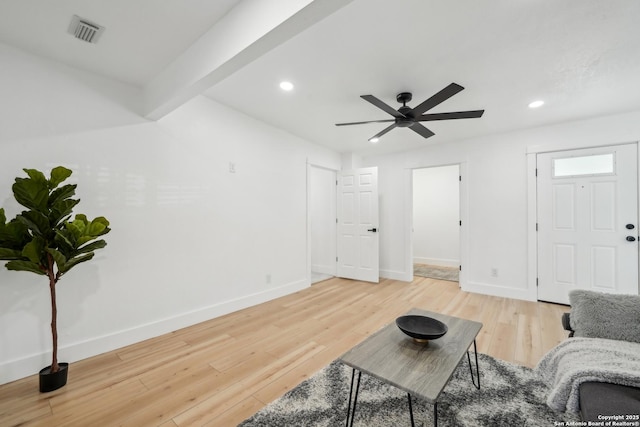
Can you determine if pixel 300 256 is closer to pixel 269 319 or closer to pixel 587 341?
pixel 269 319

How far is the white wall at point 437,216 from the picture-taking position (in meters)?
6.29

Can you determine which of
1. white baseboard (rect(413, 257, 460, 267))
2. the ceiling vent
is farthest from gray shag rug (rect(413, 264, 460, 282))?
the ceiling vent

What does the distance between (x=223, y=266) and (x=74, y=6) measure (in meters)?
2.54

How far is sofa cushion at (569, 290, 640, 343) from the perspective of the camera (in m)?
1.55

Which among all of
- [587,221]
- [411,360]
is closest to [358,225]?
[587,221]

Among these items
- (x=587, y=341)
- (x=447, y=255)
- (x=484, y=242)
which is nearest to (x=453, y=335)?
(x=587, y=341)

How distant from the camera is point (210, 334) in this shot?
8.79 feet

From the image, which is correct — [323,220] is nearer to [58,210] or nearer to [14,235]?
[58,210]

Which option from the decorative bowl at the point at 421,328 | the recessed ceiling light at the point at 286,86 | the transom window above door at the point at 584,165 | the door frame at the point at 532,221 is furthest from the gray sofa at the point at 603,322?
the recessed ceiling light at the point at 286,86

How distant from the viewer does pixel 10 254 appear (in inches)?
66.7

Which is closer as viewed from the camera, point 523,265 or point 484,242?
point 523,265

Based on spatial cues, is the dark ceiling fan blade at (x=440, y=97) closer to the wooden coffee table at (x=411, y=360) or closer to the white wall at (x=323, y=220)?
the wooden coffee table at (x=411, y=360)

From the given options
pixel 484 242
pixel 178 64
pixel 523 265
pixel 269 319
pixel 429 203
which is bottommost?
pixel 269 319

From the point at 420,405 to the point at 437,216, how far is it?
5.60 m
